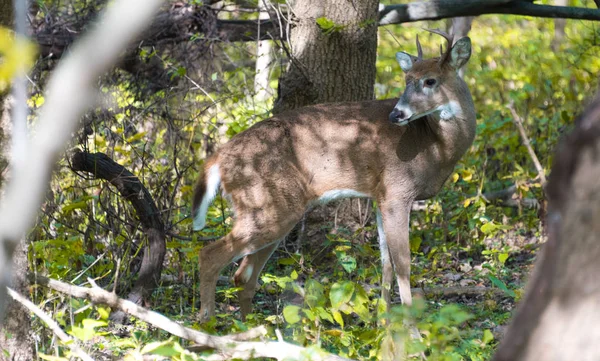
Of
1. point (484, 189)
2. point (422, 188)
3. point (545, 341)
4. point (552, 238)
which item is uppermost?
point (552, 238)

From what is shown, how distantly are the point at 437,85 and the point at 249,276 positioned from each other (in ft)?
6.18

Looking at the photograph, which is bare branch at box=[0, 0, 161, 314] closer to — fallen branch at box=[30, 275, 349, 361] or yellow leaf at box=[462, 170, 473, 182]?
fallen branch at box=[30, 275, 349, 361]

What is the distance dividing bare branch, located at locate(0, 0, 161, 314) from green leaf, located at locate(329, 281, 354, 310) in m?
2.46

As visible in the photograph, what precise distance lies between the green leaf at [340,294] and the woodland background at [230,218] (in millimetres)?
11

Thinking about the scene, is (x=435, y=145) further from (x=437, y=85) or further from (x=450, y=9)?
(x=450, y=9)

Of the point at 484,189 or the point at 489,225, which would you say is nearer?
the point at 489,225

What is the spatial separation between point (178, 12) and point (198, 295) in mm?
3317

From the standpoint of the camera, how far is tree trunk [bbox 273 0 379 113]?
21.1 ft

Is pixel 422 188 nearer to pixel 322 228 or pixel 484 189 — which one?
pixel 322 228

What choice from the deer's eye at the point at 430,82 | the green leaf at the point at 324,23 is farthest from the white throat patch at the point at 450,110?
the green leaf at the point at 324,23

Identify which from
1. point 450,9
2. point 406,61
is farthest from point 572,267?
point 450,9

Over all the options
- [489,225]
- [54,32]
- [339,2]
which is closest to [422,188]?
[489,225]

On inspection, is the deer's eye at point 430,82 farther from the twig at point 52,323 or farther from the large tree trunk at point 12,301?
the twig at point 52,323

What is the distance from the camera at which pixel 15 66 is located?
177cm
